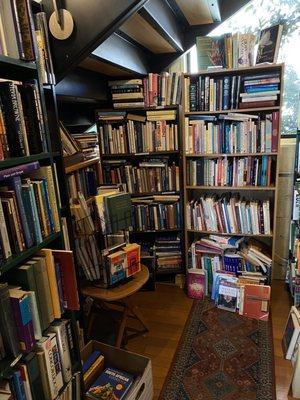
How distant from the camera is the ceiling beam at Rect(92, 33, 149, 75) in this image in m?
1.77

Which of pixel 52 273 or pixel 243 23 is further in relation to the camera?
pixel 243 23

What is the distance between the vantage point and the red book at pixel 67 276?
1.16 metres

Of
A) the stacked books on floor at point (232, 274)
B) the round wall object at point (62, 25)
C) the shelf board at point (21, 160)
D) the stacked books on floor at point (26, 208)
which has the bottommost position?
the stacked books on floor at point (232, 274)

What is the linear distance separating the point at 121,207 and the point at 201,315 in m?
1.17

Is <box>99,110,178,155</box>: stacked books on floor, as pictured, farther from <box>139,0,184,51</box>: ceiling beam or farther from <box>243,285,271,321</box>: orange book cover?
<box>243,285,271,321</box>: orange book cover

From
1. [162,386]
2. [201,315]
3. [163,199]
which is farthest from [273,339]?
[163,199]

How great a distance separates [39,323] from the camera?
1.09 m

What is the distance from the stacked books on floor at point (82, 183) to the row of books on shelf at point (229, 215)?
853mm

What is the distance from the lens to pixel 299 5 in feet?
7.66

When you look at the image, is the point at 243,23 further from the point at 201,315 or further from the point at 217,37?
the point at 201,315

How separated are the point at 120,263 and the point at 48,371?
82 cm

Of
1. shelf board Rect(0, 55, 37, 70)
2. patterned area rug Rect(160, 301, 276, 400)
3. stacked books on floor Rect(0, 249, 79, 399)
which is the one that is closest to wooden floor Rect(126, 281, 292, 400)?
patterned area rug Rect(160, 301, 276, 400)

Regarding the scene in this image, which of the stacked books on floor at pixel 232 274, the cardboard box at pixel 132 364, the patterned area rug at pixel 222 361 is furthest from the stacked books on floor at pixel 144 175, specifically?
the cardboard box at pixel 132 364

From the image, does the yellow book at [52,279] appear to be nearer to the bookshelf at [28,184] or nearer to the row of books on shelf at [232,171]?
the bookshelf at [28,184]
